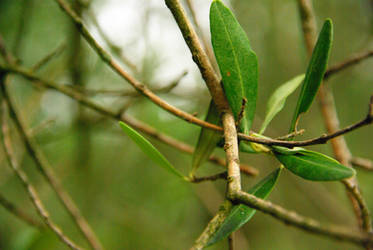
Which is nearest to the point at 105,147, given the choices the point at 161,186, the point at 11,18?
the point at 161,186

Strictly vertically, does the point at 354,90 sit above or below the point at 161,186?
below

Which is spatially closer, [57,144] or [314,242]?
[57,144]

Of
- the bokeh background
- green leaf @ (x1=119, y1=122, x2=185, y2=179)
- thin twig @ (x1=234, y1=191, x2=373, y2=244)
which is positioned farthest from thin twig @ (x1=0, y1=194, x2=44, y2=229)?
thin twig @ (x1=234, y1=191, x2=373, y2=244)

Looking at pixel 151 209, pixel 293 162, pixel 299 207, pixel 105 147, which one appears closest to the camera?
pixel 293 162

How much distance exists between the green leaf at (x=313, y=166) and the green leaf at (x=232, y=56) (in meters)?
0.08

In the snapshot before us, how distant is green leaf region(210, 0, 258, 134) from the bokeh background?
763mm

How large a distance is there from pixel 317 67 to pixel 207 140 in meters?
0.23

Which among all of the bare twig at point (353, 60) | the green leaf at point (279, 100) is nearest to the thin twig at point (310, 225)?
the green leaf at point (279, 100)

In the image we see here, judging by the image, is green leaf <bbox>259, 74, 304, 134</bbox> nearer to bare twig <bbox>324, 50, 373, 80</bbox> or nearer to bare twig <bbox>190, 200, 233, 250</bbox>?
bare twig <bbox>190, 200, 233, 250</bbox>

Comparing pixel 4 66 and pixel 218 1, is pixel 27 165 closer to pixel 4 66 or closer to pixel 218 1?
pixel 4 66

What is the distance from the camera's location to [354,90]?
268cm

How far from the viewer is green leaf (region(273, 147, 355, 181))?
390 mm

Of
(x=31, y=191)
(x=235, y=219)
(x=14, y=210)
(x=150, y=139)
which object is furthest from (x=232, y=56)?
(x=150, y=139)

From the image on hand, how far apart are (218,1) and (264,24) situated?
7.68 ft
